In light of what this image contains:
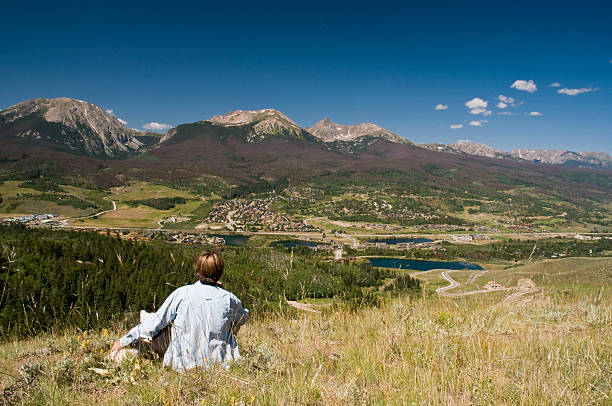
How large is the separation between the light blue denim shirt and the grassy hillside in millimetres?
262

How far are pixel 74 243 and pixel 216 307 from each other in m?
83.4

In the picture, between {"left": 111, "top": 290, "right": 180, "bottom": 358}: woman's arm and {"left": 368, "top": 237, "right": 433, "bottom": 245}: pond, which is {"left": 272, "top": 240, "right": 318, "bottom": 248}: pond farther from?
{"left": 111, "top": 290, "right": 180, "bottom": 358}: woman's arm

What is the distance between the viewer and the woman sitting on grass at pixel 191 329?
135 inches

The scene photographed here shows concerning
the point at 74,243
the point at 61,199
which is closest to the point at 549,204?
the point at 74,243

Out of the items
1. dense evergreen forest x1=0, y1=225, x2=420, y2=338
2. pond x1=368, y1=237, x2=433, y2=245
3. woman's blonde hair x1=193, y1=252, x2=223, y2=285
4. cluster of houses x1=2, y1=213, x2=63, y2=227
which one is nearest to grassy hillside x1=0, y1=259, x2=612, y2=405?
woman's blonde hair x1=193, y1=252, x2=223, y2=285

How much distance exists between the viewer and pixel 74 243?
68.8 m

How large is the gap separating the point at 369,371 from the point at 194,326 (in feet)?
6.50

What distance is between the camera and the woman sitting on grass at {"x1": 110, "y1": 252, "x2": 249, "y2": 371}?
3.43 m

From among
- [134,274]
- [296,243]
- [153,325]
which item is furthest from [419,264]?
[153,325]

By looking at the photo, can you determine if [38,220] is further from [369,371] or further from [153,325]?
[369,371]

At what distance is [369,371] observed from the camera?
2.92 metres

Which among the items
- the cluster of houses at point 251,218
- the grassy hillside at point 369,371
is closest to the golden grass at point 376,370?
the grassy hillside at point 369,371

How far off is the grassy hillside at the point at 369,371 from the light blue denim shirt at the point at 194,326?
26 cm

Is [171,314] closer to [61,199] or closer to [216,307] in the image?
[216,307]
